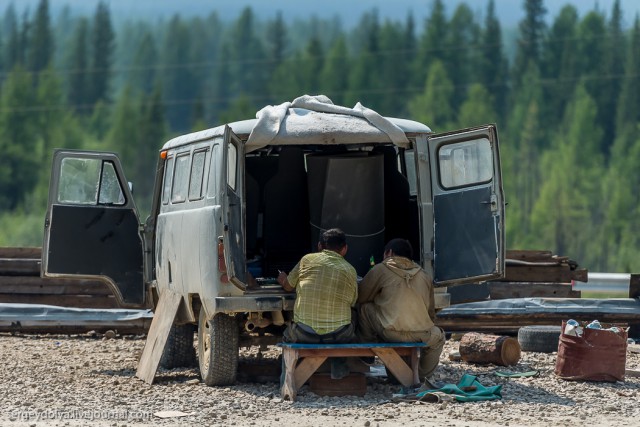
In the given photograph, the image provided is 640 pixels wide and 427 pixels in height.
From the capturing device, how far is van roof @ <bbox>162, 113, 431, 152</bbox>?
12.7 meters

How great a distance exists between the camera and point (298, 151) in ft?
50.2

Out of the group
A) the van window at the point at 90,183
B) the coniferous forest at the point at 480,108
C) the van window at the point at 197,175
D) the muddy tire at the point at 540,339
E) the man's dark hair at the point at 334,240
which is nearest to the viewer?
the man's dark hair at the point at 334,240

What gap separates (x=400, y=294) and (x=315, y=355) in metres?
0.96

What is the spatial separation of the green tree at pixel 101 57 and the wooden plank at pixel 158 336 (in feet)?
409

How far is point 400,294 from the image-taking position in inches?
484

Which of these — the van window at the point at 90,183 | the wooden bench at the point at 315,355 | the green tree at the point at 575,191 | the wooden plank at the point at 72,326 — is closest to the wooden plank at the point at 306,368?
the wooden bench at the point at 315,355

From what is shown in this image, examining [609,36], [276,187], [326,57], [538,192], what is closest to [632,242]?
[538,192]

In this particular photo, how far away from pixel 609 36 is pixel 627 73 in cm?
579

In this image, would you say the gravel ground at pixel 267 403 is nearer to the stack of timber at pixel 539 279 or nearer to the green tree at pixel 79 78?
the stack of timber at pixel 539 279

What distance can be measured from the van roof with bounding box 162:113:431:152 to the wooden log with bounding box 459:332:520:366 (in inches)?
101

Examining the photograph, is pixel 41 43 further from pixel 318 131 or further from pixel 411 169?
pixel 318 131

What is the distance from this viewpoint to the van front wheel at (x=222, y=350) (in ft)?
41.4

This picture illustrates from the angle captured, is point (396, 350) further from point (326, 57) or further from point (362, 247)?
point (326, 57)

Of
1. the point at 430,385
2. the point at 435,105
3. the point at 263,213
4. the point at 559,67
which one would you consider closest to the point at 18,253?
the point at 263,213
